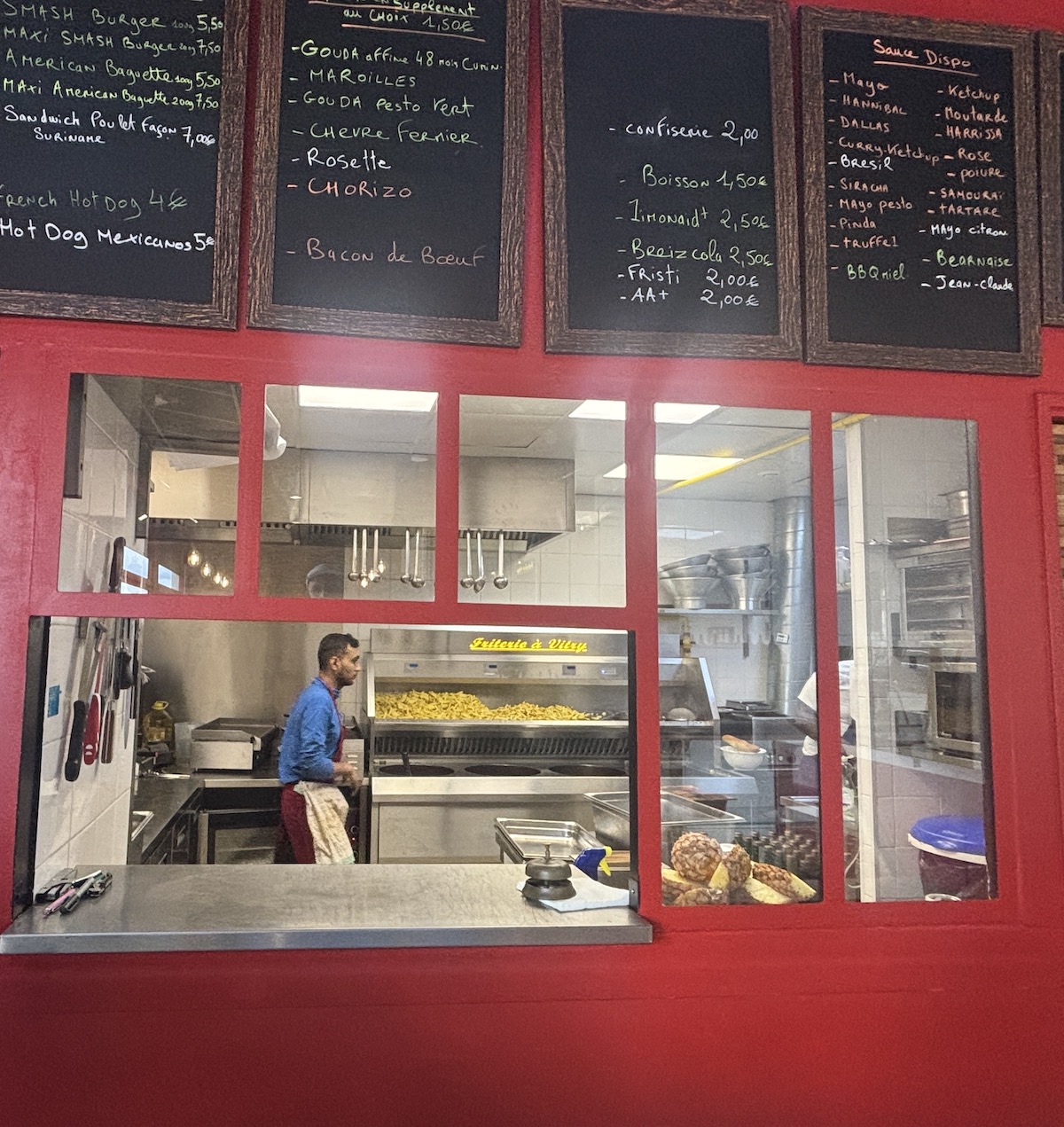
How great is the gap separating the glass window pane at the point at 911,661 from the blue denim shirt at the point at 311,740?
128 inches

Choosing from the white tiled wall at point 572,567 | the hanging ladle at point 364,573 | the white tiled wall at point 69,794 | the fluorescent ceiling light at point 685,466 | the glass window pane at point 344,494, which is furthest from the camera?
the white tiled wall at point 572,567

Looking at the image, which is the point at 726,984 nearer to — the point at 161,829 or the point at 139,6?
the point at 139,6

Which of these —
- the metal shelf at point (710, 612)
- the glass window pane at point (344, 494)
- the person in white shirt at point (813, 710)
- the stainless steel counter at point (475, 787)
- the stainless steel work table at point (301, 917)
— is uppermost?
the glass window pane at point (344, 494)

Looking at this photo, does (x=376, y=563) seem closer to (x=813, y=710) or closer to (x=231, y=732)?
(x=231, y=732)

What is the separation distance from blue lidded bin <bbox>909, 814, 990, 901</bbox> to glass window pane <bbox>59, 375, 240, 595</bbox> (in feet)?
5.99

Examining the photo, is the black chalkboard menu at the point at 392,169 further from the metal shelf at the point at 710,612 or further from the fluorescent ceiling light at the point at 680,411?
the metal shelf at the point at 710,612

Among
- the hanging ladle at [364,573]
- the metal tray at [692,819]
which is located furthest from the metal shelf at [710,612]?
the hanging ladle at [364,573]

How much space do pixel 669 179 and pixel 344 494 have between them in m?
3.48

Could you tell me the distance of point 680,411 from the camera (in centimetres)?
216

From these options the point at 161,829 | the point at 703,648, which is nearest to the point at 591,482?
the point at 161,829

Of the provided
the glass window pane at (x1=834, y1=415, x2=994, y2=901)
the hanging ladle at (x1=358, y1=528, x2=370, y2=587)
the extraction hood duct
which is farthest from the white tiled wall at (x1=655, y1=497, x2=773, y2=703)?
the hanging ladle at (x1=358, y1=528, x2=370, y2=587)

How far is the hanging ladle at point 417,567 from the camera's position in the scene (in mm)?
6027

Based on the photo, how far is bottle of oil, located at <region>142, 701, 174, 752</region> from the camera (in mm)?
6406

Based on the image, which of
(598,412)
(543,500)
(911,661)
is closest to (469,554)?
(543,500)
